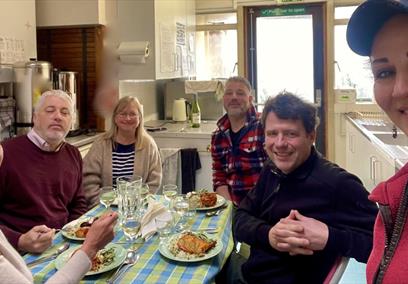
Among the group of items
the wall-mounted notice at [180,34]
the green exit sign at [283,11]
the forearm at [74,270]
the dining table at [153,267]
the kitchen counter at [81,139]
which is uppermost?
the green exit sign at [283,11]

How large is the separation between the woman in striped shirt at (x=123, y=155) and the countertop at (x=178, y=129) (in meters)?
1.00

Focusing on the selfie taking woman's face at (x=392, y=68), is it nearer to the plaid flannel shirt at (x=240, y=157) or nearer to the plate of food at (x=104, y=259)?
the plate of food at (x=104, y=259)

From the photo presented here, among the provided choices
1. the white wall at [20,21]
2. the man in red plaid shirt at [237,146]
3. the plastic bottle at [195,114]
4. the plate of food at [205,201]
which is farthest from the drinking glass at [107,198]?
the plastic bottle at [195,114]

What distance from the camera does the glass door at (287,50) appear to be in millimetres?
4645

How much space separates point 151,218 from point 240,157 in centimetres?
98

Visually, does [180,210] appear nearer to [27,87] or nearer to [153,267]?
[153,267]

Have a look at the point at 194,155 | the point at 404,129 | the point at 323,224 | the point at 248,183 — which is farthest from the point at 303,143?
the point at 194,155

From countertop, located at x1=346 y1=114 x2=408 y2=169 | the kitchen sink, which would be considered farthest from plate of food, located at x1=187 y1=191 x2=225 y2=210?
the kitchen sink

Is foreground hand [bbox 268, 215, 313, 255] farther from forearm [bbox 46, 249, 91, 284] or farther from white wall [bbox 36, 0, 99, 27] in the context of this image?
white wall [bbox 36, 0, 99, 27]

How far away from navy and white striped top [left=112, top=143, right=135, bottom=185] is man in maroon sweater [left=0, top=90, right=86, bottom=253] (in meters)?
0.33

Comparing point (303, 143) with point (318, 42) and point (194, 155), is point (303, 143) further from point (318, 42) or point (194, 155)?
point (318, 42)

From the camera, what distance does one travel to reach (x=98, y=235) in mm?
1238

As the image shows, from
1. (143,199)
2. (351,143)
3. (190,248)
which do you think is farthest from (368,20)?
(351,143)

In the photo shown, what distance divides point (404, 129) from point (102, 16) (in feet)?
10.3
